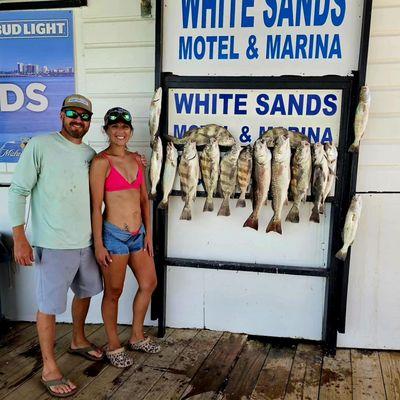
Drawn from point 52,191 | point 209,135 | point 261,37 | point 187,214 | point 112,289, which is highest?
point 261,37

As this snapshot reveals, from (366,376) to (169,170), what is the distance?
6.84 ft

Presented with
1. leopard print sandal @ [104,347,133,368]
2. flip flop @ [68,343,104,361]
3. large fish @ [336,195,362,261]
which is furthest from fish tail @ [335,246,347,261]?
flip flop @ [68,343,104,361]

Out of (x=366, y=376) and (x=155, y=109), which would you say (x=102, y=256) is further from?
(x=366, y=376)

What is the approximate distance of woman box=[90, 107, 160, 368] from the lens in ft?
9.33

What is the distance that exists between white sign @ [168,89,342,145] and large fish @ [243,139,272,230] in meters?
0.32

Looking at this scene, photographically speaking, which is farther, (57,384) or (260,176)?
(260,176)

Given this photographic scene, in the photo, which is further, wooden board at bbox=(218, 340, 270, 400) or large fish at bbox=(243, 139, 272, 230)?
large fish at bbox=(243, 139, 272, 230)

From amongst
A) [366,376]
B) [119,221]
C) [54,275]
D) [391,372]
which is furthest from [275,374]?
[54,275]

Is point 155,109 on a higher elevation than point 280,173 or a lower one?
higher

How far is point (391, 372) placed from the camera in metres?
3.09

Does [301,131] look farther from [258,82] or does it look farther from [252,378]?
[252,378]

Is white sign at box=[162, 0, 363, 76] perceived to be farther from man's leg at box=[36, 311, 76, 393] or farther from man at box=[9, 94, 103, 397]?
man's leg at box=[36, 311, 76, 393]

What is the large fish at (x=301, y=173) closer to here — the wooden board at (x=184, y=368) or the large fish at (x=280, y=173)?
the large fish at (x=280, y=173)

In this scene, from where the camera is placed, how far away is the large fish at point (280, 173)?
3055mm
